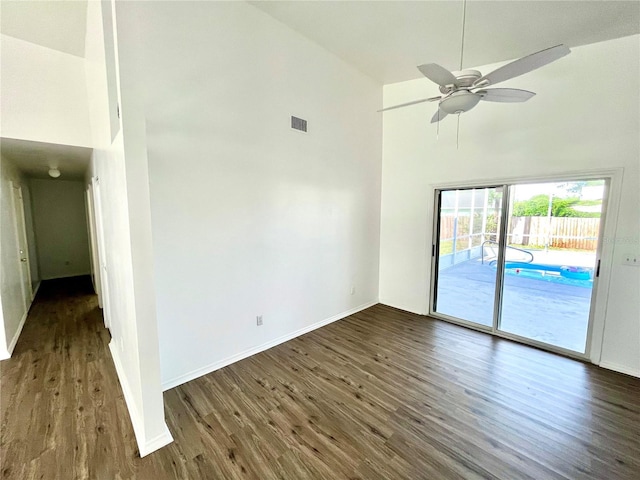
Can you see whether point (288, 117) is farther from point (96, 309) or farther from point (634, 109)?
point (96, 309)

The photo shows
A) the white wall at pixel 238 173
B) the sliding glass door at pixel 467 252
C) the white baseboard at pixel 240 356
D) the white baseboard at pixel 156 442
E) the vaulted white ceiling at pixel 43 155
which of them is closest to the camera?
the white baseboard at pixel 156 442

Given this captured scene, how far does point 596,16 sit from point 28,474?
5895 millimetres

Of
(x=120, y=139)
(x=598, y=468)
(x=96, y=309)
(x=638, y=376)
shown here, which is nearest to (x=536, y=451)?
(x=598, y=468)

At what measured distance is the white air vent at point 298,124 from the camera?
10.9 ft

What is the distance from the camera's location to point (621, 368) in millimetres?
2857

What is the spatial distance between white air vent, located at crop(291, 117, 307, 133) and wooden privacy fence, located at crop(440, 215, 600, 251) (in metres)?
2.62

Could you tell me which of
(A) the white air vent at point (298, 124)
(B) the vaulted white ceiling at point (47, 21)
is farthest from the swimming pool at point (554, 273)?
(B) the vaulted white ceiling at point (47, 21)

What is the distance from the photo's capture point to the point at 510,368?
2.90 meters

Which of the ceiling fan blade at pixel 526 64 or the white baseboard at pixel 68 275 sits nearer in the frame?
the ceiling fan blade at pixel 526 64

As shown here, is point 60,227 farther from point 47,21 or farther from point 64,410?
point 64,410

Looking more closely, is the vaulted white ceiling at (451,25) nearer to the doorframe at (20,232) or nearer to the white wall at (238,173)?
the white wall at (238,173)

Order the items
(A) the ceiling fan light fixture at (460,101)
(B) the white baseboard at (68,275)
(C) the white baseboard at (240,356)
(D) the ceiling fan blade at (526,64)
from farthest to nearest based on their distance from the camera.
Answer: (B) the white baseboard at (68,275) < (C) the white baseboard at (240,356) < (A) the ceiling fan light fixture at (460,101) < (D) the ceiling fan blade at (526,64)

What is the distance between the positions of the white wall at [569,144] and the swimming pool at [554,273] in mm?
221

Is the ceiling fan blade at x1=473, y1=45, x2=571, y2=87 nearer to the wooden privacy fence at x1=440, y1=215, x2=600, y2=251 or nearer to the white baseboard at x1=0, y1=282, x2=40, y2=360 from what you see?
the wooden privacy fence at x1=440, y1=215, x2=600, y2=251
